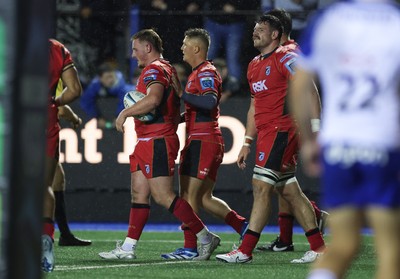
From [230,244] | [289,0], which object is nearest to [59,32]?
[289,0]

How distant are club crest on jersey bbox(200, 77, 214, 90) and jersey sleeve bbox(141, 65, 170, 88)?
389mm

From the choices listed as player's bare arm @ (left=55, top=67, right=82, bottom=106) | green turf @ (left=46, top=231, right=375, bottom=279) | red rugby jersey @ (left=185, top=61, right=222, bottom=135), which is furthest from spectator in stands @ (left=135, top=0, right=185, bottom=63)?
player's bare arm @ (left=55, top=67, right=82, bottom=106)

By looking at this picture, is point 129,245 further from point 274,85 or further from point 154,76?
point 274,85

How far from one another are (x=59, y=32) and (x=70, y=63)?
21.3 ft

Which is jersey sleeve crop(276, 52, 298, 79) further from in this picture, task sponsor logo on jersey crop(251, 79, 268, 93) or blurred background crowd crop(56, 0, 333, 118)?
blurred background crowd crop(56, 0, 333, 118)

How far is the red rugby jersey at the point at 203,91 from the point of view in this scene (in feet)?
32.0

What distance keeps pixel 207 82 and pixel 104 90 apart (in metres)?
4.88

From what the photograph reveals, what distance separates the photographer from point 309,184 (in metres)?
13.7

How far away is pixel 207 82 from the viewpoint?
973 centimetres

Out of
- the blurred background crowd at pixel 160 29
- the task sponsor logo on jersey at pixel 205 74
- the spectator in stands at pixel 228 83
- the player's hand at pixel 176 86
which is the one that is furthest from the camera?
the blurred background crowd at pixel 160 29

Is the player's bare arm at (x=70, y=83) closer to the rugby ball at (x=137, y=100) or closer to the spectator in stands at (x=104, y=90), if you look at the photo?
the rugby ball at (x=137, y=100)

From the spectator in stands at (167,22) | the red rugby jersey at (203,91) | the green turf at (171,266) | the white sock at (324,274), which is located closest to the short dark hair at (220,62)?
the spectator in stands at (167,22)

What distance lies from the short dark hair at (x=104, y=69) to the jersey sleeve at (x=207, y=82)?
16.4 ft

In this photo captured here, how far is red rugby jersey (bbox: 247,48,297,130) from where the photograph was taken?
9250 mm
